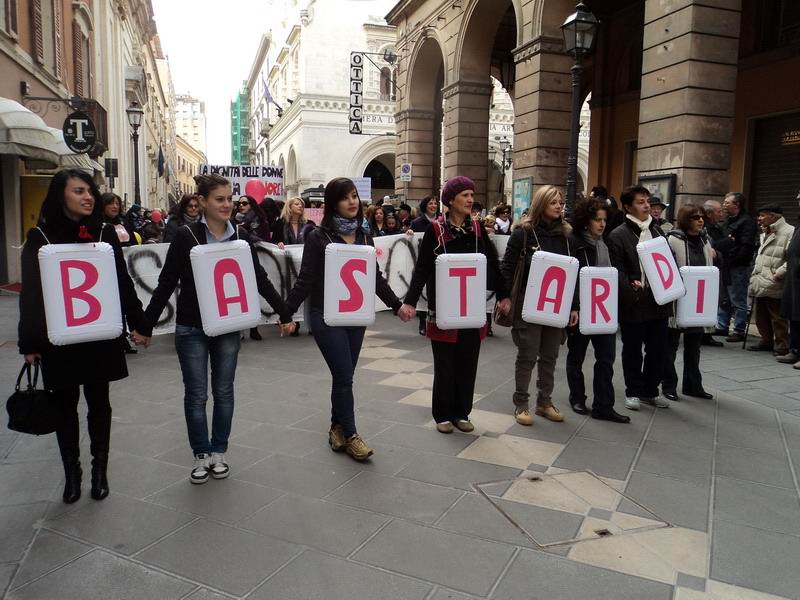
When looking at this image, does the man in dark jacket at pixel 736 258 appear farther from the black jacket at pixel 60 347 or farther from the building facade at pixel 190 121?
the building facade at pixel 190 121

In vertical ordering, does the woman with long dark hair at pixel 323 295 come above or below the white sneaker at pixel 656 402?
above

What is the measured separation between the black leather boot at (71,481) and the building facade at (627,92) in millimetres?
8787

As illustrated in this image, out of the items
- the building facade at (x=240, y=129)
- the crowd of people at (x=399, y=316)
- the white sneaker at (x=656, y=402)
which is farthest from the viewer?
the building facade at (x=240, y=129)

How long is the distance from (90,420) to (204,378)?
27.4 inches

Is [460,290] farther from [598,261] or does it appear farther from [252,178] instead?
[252,178]

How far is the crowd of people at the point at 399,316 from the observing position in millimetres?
3627

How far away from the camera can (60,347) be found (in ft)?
11.7

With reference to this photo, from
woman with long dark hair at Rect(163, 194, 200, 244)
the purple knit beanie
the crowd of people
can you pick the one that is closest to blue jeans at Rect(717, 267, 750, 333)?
the crowd of people

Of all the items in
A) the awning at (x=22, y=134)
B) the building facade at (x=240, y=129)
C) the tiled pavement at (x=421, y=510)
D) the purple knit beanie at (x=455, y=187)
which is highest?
the building facade at (x=240, y=129)

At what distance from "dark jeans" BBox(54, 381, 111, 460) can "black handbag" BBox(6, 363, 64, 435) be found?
0.13 m

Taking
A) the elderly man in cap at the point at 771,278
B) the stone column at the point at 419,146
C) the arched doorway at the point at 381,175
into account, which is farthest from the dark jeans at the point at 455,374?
the arched doorway at the point at 381,175

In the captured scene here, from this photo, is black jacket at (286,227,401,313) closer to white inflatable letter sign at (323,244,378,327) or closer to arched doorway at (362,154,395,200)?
white inflatable letter sign at (323,244,378,327)

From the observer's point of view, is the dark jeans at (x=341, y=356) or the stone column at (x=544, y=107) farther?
the stone column at (x=544, y=107)

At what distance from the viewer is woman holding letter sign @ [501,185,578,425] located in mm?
5160
